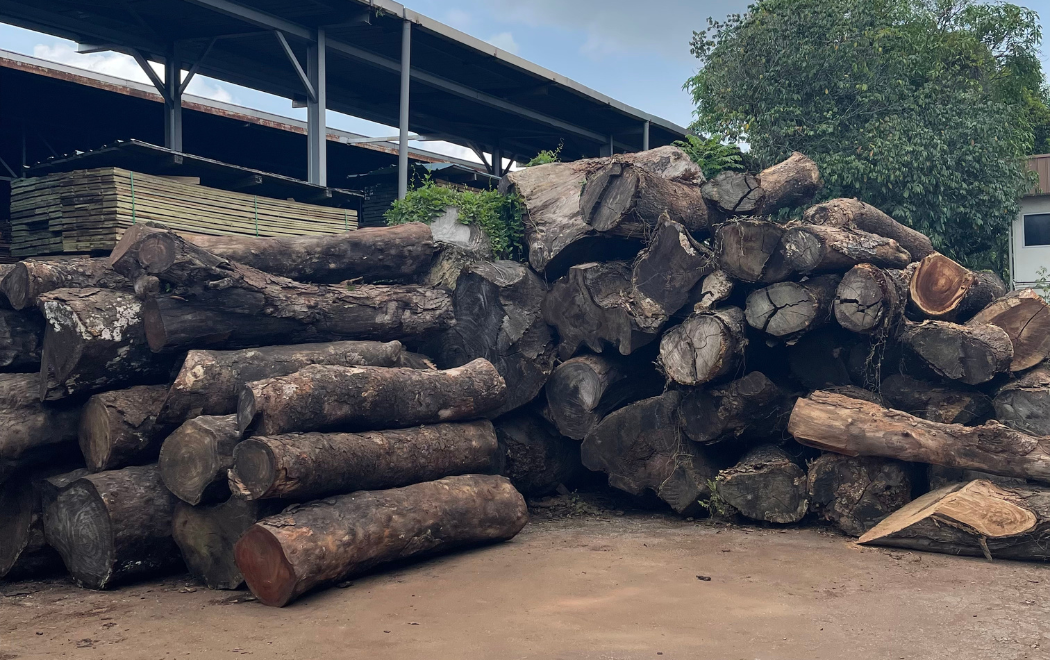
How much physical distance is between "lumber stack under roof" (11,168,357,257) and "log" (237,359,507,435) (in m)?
3.20

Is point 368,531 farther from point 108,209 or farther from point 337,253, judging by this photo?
point 108,209

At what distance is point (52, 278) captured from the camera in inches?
255

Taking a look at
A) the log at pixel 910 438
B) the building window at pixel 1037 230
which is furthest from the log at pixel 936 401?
the building window at pixel 1037 230

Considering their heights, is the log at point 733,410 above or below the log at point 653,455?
above

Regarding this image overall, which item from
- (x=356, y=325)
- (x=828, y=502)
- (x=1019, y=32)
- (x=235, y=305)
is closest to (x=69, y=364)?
(x=235, y=305)

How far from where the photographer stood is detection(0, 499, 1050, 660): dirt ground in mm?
4461

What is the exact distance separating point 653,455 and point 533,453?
4.08 feet

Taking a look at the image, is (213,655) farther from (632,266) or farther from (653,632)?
(632,266)

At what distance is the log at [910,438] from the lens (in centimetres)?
A: 675

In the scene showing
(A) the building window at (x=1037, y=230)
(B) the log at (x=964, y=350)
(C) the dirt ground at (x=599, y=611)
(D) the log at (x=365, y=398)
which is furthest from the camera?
(A) the building window at (x=1037, y=230)

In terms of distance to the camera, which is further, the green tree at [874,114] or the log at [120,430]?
the green tree at [874,114]

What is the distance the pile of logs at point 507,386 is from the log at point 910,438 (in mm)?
21

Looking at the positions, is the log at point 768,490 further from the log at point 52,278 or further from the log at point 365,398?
the log at point 52,278

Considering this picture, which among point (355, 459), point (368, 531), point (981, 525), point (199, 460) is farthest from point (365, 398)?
point (981, 525)
